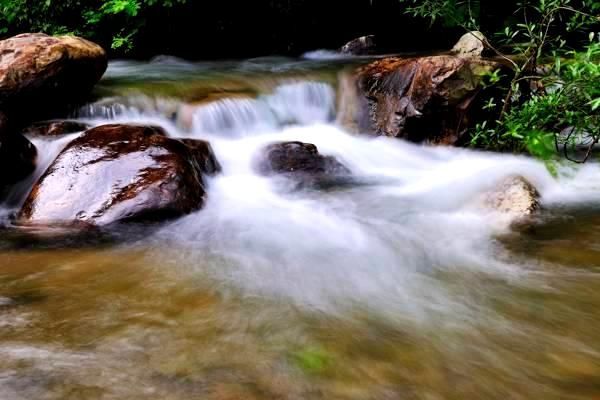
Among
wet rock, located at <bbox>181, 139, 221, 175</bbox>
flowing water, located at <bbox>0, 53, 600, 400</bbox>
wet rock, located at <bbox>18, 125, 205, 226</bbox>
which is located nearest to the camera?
flowing water, located at <bbox>0, 53, 600, 400</bbox>

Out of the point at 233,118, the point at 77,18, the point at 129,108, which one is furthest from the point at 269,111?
the point at 77,18

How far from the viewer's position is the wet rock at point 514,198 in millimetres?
4318

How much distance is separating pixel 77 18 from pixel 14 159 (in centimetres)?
737

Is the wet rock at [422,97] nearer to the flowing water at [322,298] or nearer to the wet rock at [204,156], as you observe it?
the flowing water at [322,298]

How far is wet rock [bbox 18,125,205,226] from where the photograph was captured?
429cm

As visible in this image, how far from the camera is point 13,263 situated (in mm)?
3453

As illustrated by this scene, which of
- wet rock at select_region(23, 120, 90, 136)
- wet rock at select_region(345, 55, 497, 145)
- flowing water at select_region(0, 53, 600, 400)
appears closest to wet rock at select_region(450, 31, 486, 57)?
wet rock at select_region(345, 55, 497, 145)

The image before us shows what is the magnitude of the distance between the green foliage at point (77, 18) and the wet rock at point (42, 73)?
170 inches

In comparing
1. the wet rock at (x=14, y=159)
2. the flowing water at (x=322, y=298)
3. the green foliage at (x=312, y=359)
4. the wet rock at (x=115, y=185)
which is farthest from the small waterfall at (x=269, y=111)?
the green foliage at (x=312, y=359)

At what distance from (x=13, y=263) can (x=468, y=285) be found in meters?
3.05

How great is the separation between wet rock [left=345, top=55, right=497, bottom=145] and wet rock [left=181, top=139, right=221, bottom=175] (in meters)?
2.48

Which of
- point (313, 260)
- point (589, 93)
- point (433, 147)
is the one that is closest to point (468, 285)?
point (313, 260)

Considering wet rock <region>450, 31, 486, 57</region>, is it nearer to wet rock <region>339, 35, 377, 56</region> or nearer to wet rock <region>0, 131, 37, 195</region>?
wet rock <region>339, 35, 377, 56</region>

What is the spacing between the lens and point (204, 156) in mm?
5656
